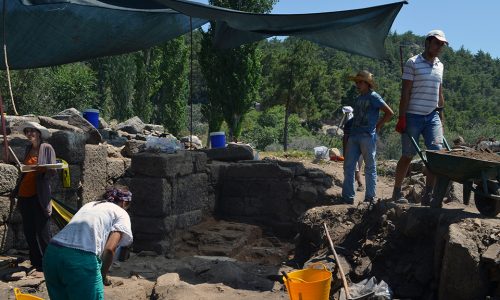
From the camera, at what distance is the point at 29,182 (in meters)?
5.83

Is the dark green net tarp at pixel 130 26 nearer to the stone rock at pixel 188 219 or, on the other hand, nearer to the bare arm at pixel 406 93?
the bare arm at pixel 406 93

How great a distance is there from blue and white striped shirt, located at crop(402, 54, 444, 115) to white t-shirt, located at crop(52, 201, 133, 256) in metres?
3.47

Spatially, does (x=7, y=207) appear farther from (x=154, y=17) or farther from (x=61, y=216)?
(x=154, y=17)

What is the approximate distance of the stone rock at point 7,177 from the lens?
6.12 meters

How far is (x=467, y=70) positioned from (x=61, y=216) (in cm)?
6772

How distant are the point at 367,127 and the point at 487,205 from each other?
1.74 metres

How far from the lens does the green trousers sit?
3430mm

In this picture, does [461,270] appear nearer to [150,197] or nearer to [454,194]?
[454,194]

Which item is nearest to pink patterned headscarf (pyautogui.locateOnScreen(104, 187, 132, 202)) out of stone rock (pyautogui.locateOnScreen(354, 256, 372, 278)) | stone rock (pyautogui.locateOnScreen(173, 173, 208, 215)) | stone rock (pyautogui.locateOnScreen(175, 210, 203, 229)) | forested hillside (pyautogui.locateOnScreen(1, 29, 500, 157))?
stone rock (pyautogui.locateOnScreen(354, 256, 372, 278))

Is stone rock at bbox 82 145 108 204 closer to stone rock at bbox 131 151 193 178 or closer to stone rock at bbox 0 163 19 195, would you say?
stone rock at bbox 131 151 193 178

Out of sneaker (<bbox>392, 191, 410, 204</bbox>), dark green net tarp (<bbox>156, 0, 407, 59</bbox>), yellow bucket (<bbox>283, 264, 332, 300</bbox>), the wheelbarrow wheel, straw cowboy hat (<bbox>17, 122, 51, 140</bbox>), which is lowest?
yellow bucket (<bbox>283, 264, 332, 300</bbox>)

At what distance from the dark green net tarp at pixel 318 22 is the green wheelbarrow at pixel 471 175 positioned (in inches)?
86.2

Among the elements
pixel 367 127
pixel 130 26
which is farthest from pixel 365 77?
pixel 130 26

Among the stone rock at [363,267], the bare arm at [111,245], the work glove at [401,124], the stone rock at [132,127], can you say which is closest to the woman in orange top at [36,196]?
the bare arm at [111,245]
